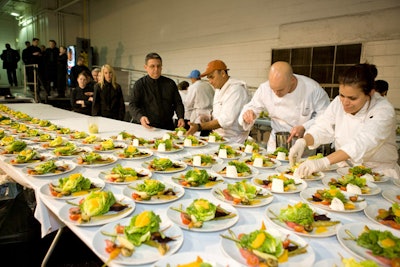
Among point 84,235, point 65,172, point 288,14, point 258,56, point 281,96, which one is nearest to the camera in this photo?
point 84,235

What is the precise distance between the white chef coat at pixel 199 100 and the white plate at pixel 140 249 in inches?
174

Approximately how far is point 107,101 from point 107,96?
0.08 m

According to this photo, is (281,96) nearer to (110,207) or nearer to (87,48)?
(110,207)

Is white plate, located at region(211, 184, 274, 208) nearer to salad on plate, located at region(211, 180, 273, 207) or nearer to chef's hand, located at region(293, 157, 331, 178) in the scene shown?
salad on plate, located at region(211, 180, 273, 207)

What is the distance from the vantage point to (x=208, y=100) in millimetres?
5574

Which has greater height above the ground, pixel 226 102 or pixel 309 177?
pixel 226 102

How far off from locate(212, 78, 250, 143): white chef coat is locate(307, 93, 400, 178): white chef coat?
41.4 inches

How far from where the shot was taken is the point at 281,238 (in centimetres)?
102

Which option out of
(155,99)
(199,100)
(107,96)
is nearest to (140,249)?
(155,99)

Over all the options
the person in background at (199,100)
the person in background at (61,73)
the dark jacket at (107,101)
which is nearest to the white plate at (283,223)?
the dark jacket at (107,101)

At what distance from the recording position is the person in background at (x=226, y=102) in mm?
3256

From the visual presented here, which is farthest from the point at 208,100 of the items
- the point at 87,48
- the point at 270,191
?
the point at 87,48

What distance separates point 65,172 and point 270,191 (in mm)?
1211

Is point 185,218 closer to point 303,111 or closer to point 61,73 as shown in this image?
point 303,111
